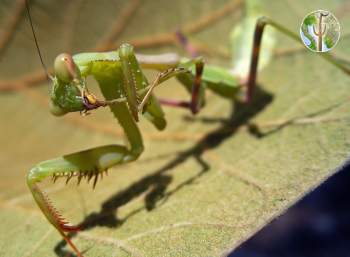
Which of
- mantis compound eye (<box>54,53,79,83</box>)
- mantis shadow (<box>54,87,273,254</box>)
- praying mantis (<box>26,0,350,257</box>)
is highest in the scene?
mantis compound eye (<box>54,53,79,83</box>)

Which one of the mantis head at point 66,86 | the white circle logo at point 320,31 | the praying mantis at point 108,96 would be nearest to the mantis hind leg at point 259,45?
the praying mantis at point 108,96

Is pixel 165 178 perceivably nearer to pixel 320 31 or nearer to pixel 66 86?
pixel 66 86

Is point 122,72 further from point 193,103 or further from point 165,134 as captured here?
point 165,134

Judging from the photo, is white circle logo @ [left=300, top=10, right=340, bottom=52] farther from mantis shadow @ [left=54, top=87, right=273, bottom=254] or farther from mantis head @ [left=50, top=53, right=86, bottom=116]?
mantis head @ [left=50, top=53, right=86, bottom=116]

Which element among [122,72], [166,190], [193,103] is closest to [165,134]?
[193,103]

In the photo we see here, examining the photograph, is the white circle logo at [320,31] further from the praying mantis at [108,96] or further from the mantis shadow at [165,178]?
the mantis shadow at [165,178]

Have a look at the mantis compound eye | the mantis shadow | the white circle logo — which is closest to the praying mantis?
the mantis compound eye
